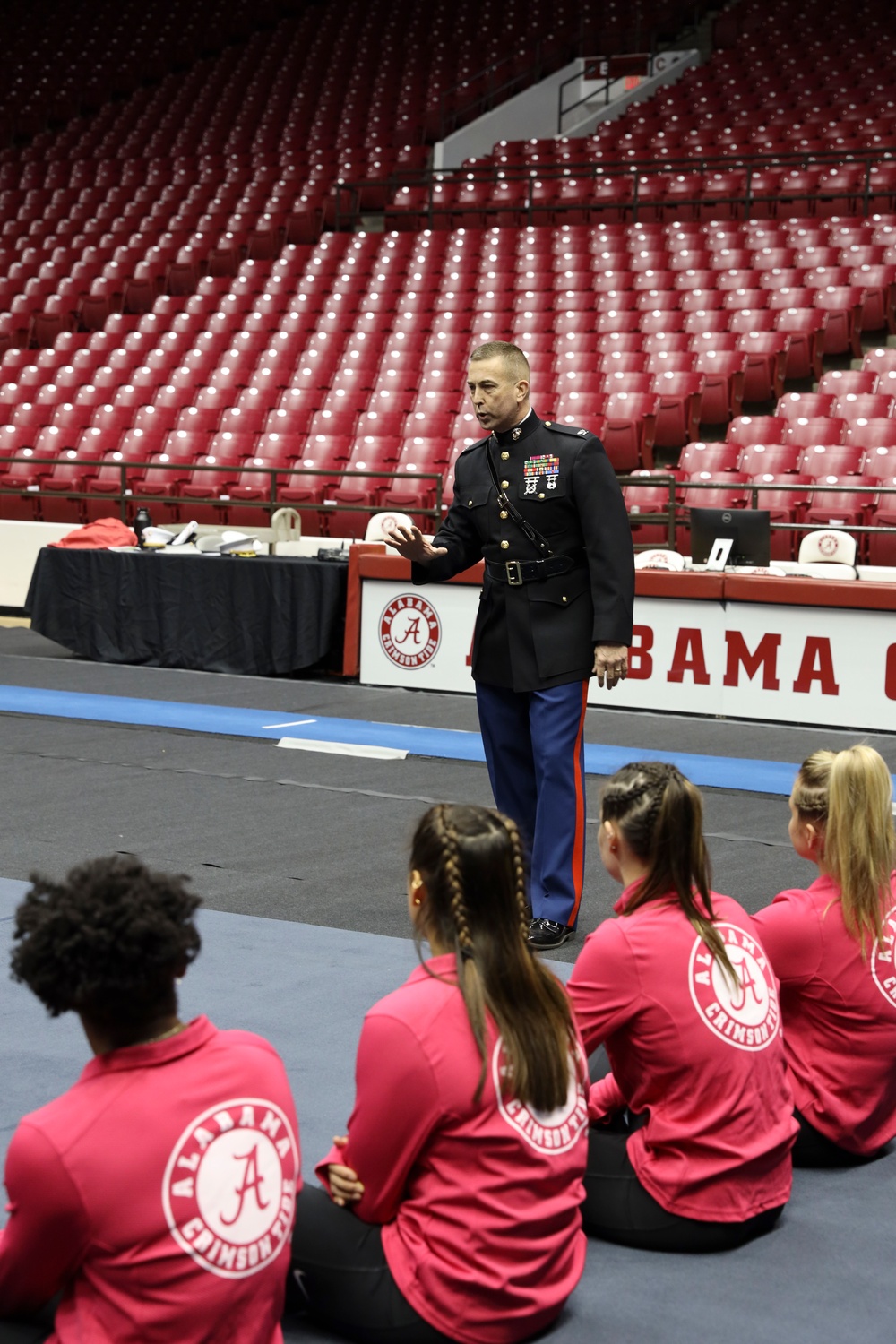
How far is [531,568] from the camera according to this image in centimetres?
466

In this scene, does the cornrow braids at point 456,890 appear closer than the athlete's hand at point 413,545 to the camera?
Yes

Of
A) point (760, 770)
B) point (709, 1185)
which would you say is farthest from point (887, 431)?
point (709, 1185)

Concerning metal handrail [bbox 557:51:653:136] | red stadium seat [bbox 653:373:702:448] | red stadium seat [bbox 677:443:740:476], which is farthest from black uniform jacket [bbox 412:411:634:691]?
metal handrail [bbox 557:51:653:136]

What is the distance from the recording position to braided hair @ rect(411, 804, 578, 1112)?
7.26ft

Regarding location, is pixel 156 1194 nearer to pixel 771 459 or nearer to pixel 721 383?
pixel 771 459

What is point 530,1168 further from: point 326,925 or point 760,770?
→ point 760,770

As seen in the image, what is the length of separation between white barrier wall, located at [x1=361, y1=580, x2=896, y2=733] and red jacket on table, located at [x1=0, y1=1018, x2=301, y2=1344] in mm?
7237

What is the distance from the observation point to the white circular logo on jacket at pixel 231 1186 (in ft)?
6.19

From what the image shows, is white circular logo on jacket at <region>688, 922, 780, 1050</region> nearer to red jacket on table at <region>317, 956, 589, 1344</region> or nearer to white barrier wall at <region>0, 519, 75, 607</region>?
red jacket on table at <region>317, 956, 589, 1344</region>

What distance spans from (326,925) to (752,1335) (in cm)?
256

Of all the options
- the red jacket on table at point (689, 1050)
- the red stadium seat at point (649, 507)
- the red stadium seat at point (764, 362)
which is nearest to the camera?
the red jacket on table at point (689, 1050)

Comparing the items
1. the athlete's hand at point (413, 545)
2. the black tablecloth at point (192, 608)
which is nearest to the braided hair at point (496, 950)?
the athlete's hand at point (413, 545)

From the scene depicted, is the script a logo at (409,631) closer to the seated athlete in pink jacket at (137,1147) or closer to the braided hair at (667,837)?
the braided hair at (667,837)

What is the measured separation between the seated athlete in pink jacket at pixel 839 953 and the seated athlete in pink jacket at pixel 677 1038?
285 millimetres
